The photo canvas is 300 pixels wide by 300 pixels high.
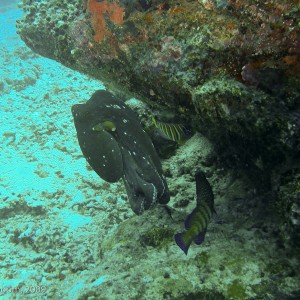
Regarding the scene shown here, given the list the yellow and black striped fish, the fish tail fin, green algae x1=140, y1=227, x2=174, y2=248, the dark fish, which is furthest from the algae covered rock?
green algae x1=140, y1=227, x2=174, y2=248

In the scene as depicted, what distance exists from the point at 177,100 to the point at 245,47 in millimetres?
1063

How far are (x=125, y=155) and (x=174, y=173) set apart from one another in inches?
49.3

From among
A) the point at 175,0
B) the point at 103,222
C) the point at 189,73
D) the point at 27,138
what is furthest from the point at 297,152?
the point at 27,138

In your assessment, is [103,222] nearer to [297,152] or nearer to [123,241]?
[123,241]

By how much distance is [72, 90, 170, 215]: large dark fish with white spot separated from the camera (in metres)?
2.95

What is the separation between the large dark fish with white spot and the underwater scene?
0.6 inches

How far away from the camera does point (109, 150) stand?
118 inches

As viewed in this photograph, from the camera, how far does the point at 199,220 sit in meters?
2.43

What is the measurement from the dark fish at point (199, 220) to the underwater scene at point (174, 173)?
0.01 m

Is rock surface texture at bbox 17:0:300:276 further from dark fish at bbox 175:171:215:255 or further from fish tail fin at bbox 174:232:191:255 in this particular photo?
fish tail fin at bbox 174:232:191:255

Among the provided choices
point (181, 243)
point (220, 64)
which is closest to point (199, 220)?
point (181, 243)

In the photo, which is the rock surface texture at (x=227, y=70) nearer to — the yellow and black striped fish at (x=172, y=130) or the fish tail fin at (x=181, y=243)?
the yellow and black striped fish at (x=172, y=130)

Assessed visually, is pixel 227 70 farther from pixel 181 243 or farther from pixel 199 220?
pixel 181 243

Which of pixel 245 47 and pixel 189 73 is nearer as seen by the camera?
pixel 245 47
